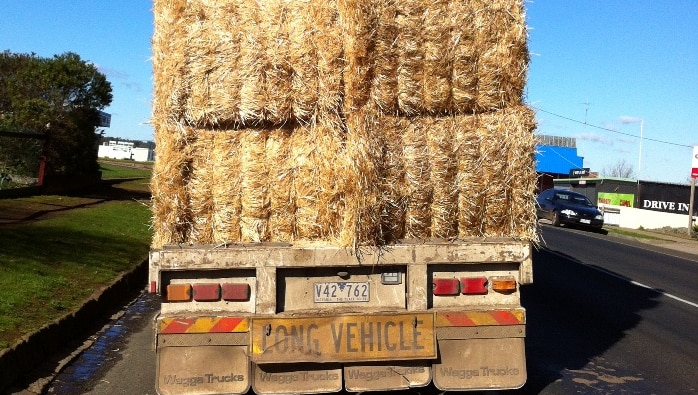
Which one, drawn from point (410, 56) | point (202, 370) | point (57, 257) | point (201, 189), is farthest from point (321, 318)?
point (57, 257)

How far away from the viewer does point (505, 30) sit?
6000 mm

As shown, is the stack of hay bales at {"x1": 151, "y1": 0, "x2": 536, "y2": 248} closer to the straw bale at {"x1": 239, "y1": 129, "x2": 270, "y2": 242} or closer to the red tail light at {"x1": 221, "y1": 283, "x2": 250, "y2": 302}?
the straw bale at {"x1": 239, "y1": 129, "x2": 270, "y2": 242}

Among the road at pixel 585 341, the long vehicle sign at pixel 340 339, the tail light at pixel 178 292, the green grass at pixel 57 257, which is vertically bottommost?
the road at pixel 585 341

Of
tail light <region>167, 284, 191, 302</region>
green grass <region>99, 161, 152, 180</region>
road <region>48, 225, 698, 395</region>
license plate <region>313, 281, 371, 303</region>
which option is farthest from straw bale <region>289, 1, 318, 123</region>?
green grass <region>99, 161, 152, 180</region>

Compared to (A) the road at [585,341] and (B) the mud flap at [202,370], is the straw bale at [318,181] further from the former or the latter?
(A) the road at [585,341]

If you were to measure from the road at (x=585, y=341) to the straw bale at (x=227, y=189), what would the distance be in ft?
5.79

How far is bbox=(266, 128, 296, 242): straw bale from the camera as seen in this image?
5484 millimetres

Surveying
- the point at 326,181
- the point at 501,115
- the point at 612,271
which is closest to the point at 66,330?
the point at 326,181

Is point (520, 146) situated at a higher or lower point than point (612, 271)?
higher

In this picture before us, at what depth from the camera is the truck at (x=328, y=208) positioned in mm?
5375

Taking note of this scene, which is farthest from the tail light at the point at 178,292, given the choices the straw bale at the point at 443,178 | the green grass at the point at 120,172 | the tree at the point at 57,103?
the green grass at the point at 120,172

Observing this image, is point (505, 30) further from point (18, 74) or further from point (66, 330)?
point (18, 74)

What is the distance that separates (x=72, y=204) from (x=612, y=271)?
12.8 metres

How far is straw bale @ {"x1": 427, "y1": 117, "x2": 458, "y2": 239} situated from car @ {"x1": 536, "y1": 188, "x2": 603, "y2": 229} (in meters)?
26.0
